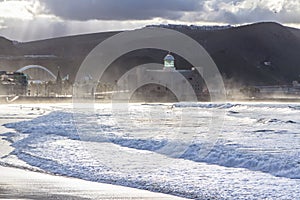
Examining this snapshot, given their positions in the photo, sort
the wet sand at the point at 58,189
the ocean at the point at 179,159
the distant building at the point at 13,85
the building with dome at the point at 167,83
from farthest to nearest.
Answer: the distant building at the point at 13,85 < the building with dome at the point at 167,83 < the ocean at the point at 179,159 < the wet sand at the point at 58,189

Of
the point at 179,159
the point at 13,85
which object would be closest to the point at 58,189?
the point at 179,159

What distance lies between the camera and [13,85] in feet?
380

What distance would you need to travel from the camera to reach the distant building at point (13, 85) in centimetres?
11457

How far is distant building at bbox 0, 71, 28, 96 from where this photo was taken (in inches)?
4511

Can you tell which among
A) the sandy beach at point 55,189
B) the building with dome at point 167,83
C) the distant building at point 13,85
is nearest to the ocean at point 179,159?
the sandy beach at point 55,189

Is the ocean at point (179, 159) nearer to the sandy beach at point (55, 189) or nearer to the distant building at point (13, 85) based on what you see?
the sandy beach at point (55, 189)

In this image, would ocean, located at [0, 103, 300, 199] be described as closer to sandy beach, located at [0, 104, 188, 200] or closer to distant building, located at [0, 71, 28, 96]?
sandy beach, located at [0, 104, 188, 200]

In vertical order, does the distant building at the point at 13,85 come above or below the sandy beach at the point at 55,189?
above

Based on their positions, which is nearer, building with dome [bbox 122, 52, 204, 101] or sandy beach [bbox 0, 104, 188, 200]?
sandy beach [bbox 0, 104, 188, 200]

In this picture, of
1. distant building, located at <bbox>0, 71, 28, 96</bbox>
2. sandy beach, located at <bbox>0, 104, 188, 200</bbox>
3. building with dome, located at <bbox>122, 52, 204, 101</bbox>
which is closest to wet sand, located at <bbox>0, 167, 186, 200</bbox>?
sandy beach, located at <bbox>0, 104, 188, 200</bbox>

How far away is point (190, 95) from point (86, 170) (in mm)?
93078

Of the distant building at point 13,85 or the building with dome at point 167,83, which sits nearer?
the building with dome at point 167,83

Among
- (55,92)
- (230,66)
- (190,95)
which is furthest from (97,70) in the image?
(190,95)

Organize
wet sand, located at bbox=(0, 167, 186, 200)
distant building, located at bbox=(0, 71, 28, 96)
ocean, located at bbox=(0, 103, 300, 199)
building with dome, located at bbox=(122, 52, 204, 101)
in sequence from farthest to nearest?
1. distant building, located at bbox=(0, 71, 28, 96)
2. building with dome, located at bbox=(122, 52, 204, 101)
3. ocean, located at bbox=(0, 103, 300, 199)
4. wet sand, located at bbox=(0, 167, 186, 200)
